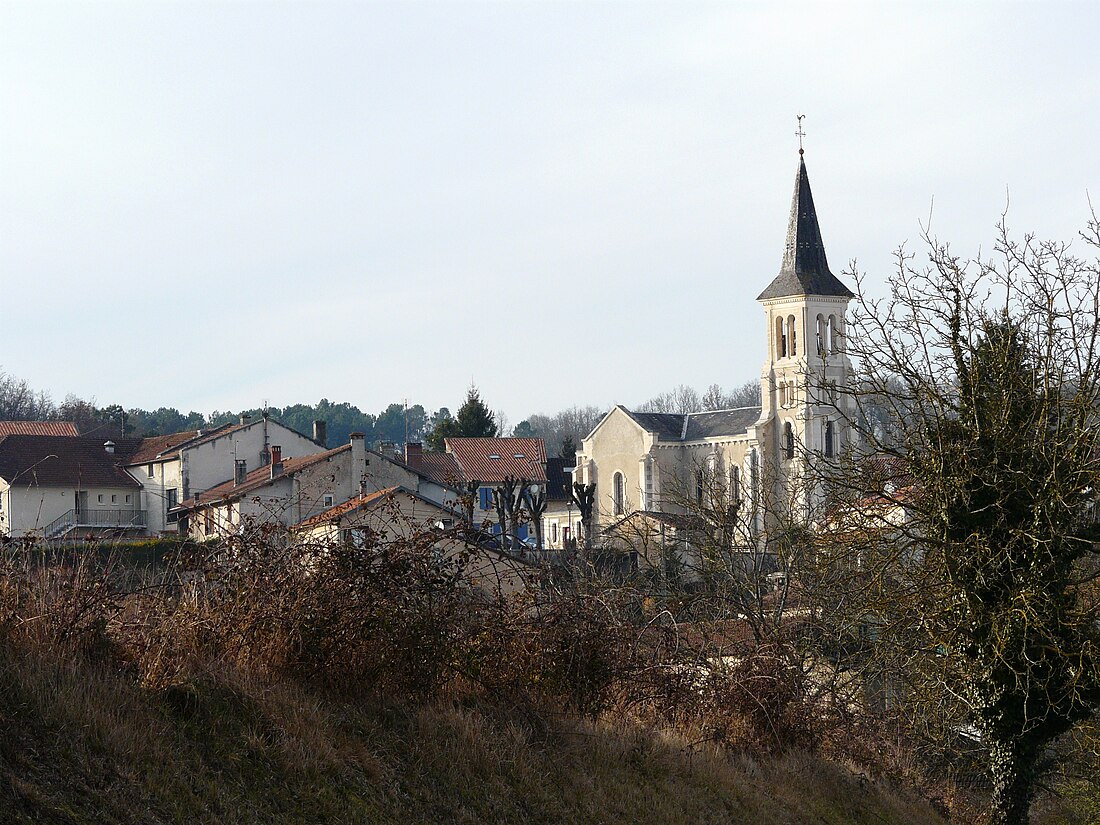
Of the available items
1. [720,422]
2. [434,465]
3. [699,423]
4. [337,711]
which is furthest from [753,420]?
[337,711]

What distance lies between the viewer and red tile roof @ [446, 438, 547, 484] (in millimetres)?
80312

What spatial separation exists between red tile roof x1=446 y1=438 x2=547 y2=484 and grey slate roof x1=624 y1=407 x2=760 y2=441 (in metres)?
7.60

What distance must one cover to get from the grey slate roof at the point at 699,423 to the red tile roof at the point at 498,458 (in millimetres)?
7600

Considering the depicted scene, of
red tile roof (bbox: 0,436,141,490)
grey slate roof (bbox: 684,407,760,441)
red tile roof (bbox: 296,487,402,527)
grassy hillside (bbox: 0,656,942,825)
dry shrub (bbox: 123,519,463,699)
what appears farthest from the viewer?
grey slate roof (bbox: 684,407,760,441)

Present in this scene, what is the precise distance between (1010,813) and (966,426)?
482 cm

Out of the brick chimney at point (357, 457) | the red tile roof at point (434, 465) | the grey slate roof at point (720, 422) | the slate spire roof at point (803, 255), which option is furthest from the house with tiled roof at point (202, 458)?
the slate spire roof at point (803, 255)

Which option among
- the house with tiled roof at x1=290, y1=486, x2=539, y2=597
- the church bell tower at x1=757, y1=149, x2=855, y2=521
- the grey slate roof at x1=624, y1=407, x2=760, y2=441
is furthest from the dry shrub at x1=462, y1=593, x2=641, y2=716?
the grey slate roof at x1=624, y1=407, x2=760, y2=441

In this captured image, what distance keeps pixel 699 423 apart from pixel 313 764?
7350 centimetres

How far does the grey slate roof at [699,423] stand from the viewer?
257 feet

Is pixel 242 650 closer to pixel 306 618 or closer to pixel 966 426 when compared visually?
pixel 306 618

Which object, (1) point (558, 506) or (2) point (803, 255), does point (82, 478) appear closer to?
(1) point (558, 506)

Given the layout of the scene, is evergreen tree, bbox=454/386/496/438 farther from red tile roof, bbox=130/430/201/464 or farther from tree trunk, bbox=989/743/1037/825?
tree trunk, bbox=989/743/1037/825

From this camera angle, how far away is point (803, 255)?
79.6m

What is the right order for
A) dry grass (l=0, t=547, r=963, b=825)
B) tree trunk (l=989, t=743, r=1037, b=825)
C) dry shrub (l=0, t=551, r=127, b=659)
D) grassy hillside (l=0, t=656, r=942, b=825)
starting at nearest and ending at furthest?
grassy hillside (l=0, t=656, r=942, b=825), dry grass (l=0, t=547, r=963, b=825), dry shrub (l=0, t=551, r=127, b=659), tree trunk (l=989, t=743, r=1037, b=825)
